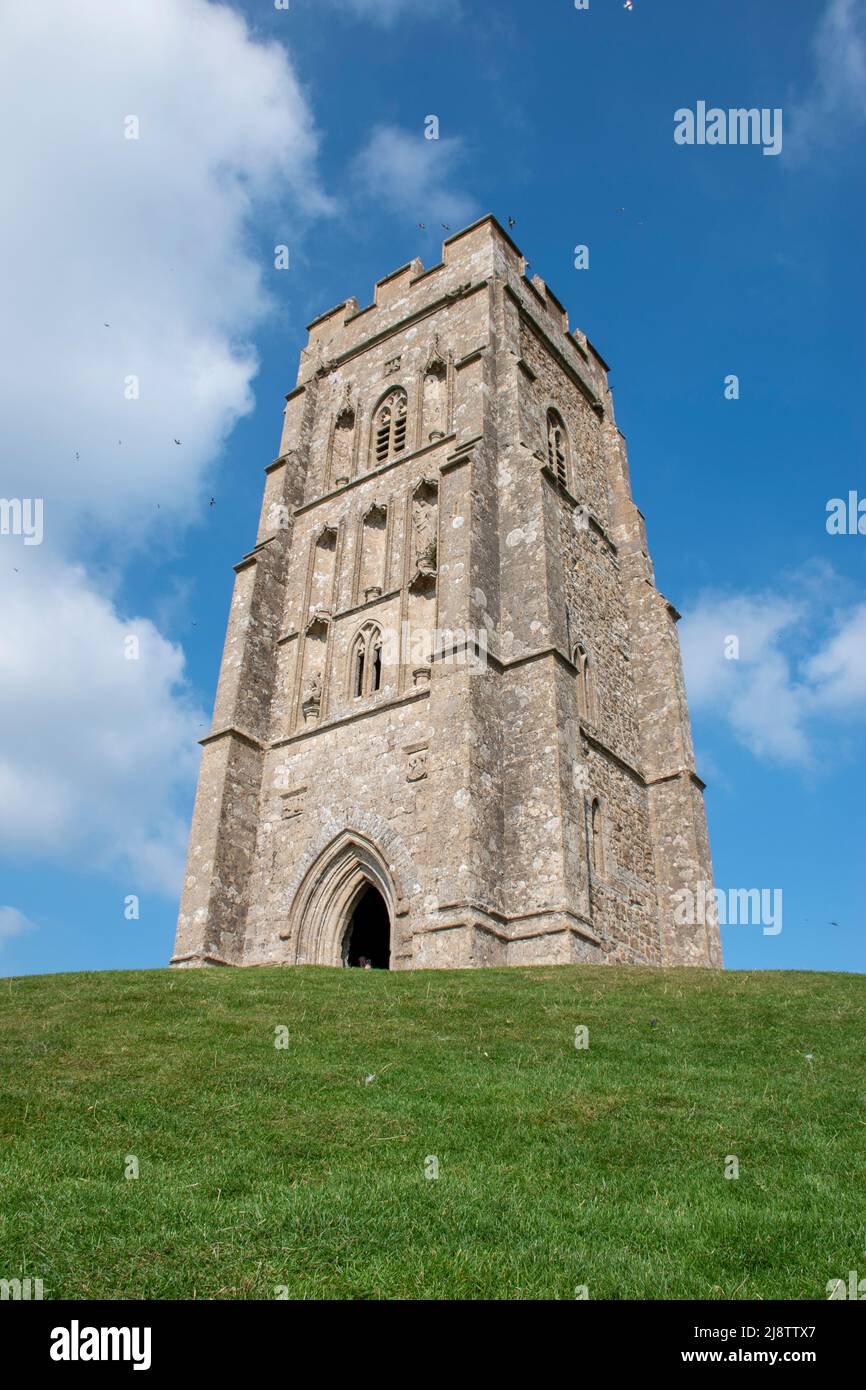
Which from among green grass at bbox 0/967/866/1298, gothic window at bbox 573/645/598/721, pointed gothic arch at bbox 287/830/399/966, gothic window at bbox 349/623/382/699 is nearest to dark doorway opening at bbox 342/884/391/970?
pointed gothic arch at bbox 287/830/399/966

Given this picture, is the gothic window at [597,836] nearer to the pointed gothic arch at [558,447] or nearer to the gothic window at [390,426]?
the pointed gothic arch at [558,447]

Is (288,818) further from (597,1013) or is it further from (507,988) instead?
(597,1013)

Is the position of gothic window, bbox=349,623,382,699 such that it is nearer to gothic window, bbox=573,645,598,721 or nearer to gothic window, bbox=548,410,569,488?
gothic window, bbox=573,645,598,721

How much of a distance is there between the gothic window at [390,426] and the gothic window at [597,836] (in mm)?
11358

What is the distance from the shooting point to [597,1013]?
1112cm

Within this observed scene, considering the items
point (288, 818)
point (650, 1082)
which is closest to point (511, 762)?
point (288, 818)

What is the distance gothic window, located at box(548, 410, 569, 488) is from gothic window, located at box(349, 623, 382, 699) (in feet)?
23.6

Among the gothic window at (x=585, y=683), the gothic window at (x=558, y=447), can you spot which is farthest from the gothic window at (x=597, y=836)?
the gothic window at (x=558, y=447)

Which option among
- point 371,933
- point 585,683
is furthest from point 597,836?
point 371,933

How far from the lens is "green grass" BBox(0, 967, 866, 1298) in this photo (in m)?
4.58

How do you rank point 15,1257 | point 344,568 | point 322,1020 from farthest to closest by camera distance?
point 344,568, point 322,1020, point 15,1257

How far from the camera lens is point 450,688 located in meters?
18.4

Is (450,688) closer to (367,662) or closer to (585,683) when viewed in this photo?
(367,662)

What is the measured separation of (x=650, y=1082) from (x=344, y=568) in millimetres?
17630
